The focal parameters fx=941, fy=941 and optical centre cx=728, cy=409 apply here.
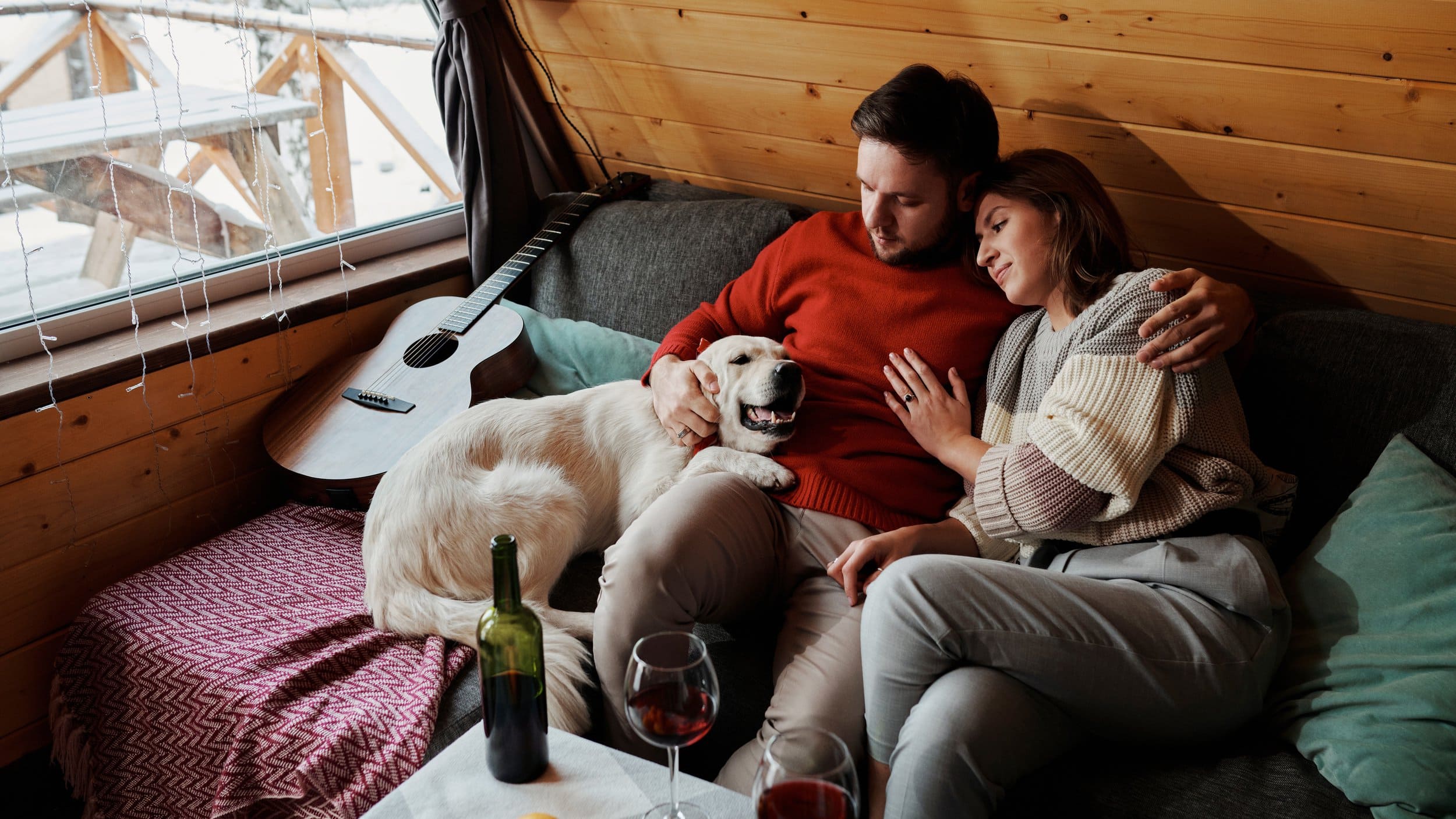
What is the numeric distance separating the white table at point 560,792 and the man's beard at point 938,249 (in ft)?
3.19

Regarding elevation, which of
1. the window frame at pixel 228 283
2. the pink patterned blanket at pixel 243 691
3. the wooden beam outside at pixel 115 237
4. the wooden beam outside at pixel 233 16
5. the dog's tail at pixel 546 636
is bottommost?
the pink patterned blanket at pixel 243 691

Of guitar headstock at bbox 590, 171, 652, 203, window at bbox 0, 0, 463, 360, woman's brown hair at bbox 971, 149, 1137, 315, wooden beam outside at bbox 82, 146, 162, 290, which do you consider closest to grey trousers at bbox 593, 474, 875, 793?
woman's brown hair at bbox 971, 149, 1137, 315

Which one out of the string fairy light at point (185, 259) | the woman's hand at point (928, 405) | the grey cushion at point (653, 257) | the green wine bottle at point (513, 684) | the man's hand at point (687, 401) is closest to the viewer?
the green wine bottle at point (513, 684)

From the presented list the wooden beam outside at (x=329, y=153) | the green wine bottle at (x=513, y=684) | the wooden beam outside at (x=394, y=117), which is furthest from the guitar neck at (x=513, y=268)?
the green wine bottle at (x=513, y=684)

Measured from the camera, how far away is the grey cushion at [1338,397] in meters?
1.42

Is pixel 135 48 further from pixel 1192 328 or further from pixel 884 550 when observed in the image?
pixel 1192 328

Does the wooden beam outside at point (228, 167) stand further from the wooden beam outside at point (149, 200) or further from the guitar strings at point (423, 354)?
the guitar strings at point (423, 354)

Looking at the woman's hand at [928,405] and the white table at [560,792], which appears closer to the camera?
the white table at [560,792]

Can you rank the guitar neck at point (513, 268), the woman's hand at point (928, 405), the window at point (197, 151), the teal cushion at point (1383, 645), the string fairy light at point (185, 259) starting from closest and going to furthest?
1. the teal cushion at point (1383, 645)
2. the woman's hand at point (928, 405)
3. the window at point (197, 151)
4. the string fairy light at point (185, 259)
5. the guitar neck at point (513, 268)

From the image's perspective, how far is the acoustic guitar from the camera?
1.93 m

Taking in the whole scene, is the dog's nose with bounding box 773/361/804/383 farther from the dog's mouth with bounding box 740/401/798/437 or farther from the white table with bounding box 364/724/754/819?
the white table with bounding box 364/724/754/819

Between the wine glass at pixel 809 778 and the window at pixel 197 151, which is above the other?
the window at pixel 197 151

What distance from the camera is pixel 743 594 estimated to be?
1.50 metres

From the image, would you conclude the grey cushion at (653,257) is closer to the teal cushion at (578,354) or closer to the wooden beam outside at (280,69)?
the teal cushion at (578,354)
